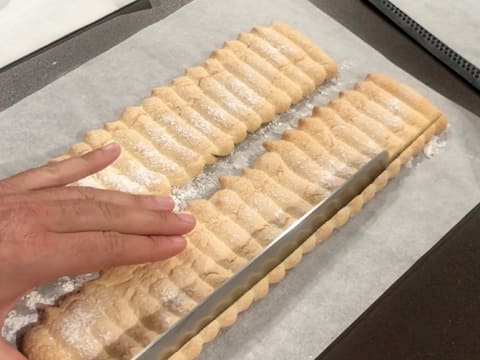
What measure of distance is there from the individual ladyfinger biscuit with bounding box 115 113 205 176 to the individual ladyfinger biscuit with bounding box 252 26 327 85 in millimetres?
387

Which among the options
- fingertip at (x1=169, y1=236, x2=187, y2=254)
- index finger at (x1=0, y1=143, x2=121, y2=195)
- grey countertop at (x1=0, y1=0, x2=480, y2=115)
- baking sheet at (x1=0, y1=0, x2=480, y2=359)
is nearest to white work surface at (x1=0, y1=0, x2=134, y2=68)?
grey countertop at (x1=0, y1=0, x2=480, y2=115)

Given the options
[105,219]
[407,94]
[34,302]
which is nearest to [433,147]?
[407,94]

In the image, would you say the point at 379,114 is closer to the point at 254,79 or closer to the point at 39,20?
the point at 254,79

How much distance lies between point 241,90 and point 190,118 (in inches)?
6.0

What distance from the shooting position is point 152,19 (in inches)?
71.3

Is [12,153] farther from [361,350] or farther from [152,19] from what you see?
[361,350]

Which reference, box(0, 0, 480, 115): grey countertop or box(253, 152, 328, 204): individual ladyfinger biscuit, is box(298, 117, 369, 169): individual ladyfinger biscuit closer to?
box(253, 152, 328, 204): individual ladyfinger biscuit

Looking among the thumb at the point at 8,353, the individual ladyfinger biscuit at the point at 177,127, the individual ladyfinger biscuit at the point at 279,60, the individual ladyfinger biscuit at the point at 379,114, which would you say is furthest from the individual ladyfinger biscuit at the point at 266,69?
the thumb at the point at 8,353

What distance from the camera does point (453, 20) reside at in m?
1.86

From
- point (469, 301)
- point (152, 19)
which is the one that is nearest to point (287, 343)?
point (469, 301)

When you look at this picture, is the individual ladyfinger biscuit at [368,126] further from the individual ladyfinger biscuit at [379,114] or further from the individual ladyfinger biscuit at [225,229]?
the individual ladyfinger biscuit at [225,229]

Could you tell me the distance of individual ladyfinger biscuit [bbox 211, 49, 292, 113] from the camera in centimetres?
158

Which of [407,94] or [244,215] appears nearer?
[244,215]

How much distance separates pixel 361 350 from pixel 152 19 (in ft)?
3.48
